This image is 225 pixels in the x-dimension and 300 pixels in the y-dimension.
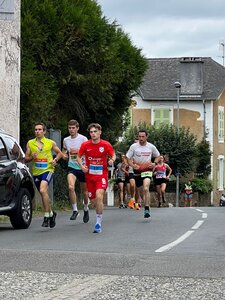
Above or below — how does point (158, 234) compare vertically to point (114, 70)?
below

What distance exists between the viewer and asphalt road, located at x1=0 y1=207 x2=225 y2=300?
30.2ft

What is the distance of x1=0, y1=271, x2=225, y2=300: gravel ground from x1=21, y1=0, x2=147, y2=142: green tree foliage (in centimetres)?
1691

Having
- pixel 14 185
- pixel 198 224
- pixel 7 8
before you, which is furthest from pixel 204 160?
pixel 14 185

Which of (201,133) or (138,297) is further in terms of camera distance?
(201,133)

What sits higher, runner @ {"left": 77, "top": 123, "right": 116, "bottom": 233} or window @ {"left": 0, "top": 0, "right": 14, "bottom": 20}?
window @ {"left": 0, "top": 0, "right": 14, "bottom": 20}

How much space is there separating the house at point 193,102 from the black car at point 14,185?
44.6 m

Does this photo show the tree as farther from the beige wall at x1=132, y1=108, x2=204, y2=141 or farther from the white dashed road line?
the white dashed road line

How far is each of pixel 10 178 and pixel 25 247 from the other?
10.7 ft

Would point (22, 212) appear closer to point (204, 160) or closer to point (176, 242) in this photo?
point (176, 242)

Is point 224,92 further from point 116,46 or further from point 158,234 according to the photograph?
point 158,234

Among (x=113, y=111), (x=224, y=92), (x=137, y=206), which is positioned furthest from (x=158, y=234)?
(x=224, y=92)

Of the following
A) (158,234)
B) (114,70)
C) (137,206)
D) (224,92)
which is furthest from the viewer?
(224,92)

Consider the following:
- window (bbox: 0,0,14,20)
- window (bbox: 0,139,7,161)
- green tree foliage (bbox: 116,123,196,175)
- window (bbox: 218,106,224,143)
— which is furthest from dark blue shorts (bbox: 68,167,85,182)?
window (bbox: 218,106,224,143)

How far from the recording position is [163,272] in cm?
1050
